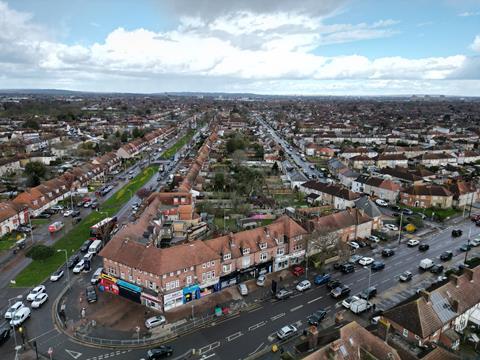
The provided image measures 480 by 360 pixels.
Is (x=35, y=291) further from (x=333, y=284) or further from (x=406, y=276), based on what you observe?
(x=406, y=276)

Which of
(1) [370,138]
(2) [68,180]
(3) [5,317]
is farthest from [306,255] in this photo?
(1) [370,138]

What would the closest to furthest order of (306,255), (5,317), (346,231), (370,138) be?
(5,317), (306,255), (346,231), (370,138)

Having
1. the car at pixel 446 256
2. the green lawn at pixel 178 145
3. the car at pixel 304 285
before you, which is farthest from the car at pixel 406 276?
the green lawn at pixel 178 145

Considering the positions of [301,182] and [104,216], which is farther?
[301,182]

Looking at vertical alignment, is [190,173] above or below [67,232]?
above

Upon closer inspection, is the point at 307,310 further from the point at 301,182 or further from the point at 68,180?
the point at 68,180

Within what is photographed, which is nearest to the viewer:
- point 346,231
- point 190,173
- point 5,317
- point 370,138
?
point 5,317

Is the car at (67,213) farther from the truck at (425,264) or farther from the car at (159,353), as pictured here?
the truck at (425,264)
